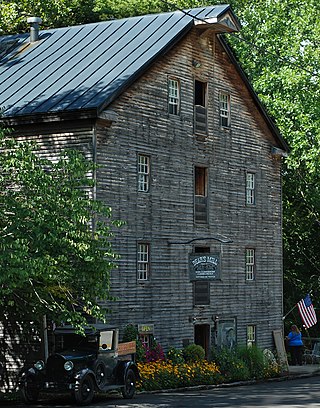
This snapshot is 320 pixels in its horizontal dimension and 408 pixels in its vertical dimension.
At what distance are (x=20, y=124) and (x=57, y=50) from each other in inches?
214

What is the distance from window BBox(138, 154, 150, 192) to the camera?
35.5m

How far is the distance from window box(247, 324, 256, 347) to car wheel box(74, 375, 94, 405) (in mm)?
15201

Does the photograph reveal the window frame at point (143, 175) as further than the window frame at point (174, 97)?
No

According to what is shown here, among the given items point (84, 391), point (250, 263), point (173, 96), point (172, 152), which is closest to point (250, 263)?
point (250, 263)

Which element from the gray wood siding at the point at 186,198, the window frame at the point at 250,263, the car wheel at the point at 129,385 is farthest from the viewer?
the window frame at the point at 250,263

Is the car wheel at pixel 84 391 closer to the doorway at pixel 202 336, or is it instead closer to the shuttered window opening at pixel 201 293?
the shuttered window opening at pixel 201 293

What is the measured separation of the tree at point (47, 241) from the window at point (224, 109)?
13972 millimetres

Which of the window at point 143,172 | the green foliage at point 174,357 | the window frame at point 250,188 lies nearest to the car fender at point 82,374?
the green foliage at point 174,357

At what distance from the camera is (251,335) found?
137 feet

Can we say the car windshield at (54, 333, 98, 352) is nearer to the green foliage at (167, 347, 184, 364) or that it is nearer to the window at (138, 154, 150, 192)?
the green foliage at (167, 347, 184, 364)

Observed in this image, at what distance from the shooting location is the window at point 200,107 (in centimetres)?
3891

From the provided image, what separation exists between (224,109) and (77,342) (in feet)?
49.8

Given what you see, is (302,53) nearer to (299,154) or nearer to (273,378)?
(299,154)

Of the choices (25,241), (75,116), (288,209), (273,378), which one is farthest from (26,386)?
(288,209)
